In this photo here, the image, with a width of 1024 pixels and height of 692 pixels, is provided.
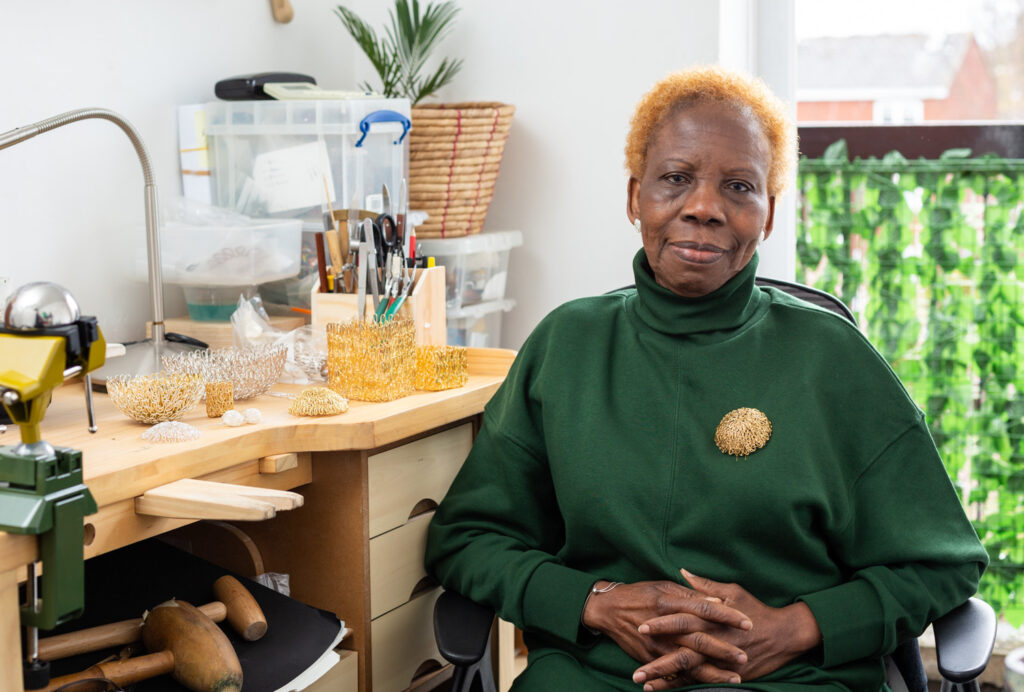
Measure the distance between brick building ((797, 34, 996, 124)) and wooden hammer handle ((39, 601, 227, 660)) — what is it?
5.57 ft

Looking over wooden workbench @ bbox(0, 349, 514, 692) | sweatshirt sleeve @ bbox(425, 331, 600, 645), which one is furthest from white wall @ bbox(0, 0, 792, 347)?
sweatshirt sleeve @ bbox(425, 331, 600, 645)

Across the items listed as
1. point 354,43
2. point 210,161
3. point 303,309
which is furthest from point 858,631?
point 354,43

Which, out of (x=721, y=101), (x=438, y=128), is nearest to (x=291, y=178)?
(x=438, y=128)

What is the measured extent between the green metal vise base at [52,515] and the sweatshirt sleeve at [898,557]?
89 cm

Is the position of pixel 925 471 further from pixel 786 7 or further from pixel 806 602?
pixel 786 7

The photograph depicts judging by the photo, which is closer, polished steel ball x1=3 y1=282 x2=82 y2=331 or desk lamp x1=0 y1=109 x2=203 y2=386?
polished steel ball x1=3 y1=282 x2=82 y2=331

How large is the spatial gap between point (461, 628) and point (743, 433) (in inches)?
17.9

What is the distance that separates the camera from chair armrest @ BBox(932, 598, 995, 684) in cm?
126

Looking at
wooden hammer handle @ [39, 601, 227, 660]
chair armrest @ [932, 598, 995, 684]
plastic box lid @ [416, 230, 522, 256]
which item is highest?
plastic box lid @ [416, 230, 522, 256]

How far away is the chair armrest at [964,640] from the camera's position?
1.26m

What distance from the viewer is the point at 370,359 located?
1624 millimetres

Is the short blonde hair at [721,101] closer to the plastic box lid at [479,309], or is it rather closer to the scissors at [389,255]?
the scissors at [389,255]

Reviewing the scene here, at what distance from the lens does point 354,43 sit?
2.48m

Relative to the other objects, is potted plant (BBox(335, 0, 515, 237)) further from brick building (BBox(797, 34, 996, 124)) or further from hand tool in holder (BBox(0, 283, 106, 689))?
hand tool in holder (BBox(0, 283, 106, 689))
